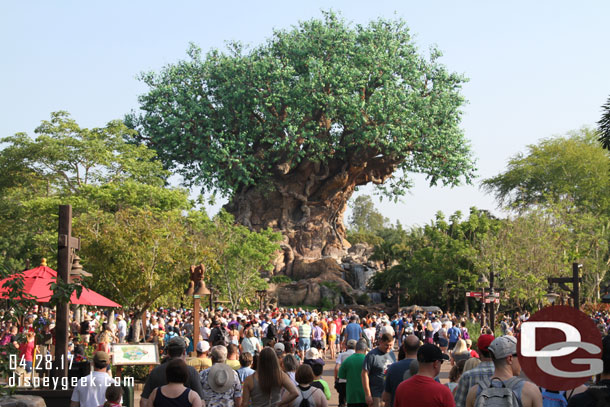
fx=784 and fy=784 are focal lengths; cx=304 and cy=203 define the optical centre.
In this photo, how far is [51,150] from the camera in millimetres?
40031

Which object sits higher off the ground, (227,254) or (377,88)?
(377,88)

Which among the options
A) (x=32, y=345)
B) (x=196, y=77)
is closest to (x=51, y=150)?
(x=196, y=77)

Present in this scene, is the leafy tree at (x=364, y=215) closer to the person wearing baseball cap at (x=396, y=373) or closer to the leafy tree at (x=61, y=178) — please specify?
the leafy tree at (x=61, y=178)

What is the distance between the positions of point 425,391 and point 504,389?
0.69 metres

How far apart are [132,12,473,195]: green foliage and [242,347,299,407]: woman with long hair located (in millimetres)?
45034

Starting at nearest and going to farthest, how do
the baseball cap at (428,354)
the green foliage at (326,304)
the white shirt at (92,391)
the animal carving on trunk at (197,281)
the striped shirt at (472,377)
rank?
the baseball cap at (428,354)
the striped shirt at (472,377)
the white shirt at (92,391)
the animal carving on trunk at (197,281)
the green foliage at (326,304)

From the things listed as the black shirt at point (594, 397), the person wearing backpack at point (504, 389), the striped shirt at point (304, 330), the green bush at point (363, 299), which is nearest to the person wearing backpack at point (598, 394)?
the black shirt at point (594, 397)

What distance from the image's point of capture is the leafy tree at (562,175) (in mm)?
68000

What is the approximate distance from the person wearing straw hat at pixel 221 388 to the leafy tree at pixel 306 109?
44.3 m

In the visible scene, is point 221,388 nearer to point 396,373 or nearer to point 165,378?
point 165,378

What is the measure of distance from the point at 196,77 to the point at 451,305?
24232 millimetres

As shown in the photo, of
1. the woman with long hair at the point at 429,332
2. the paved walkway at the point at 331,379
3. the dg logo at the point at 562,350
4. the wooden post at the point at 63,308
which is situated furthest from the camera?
the woman with long hair at the point at 429,332

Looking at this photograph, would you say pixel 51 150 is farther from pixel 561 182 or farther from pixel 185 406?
pixel 561 182

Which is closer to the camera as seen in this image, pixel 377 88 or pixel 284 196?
pixel 377 88
